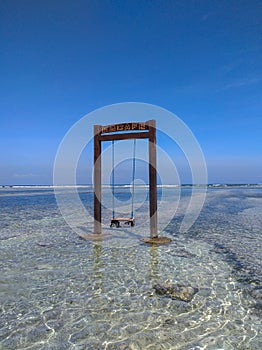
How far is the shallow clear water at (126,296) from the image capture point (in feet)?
14.8

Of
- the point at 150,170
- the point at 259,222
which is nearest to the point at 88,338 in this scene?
the point at 150,170

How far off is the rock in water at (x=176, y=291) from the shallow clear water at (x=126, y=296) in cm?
15

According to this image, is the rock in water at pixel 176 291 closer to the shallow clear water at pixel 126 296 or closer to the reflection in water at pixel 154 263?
the shallow clear water at pixel 126 296

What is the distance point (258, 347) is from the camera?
4.22 m

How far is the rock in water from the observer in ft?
19.8

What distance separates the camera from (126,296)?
20.0 feet

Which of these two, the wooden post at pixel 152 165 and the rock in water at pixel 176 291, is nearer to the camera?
the rock in water at pixel 176 291

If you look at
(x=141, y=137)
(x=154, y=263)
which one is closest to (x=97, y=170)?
(x=141, y=137)

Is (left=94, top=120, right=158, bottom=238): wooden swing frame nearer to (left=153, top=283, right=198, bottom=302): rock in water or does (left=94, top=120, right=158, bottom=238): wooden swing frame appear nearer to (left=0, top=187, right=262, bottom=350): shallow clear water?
(left=0, top=187, right=262, bottom=350): shallow clear water

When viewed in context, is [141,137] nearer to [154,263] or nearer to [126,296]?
[154,263]

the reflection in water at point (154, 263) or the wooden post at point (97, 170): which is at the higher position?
the wooden post at point (97, 170)

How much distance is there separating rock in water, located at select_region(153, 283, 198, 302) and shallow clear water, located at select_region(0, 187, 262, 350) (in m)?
0.15

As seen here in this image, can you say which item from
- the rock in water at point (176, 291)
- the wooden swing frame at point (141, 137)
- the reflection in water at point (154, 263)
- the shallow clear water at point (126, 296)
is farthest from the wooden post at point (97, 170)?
the rock in water at point (176, 291)

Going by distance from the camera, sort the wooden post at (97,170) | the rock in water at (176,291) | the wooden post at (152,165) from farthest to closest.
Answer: the wooden post at (97,170) → the wooden post at (152,165) → the rock in water at (176,291)
